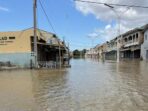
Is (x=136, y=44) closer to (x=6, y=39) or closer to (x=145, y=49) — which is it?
(x=145, y=49)

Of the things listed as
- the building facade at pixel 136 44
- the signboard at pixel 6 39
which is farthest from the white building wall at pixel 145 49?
the signboard at pixel 6 39

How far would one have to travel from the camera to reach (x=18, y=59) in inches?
1426

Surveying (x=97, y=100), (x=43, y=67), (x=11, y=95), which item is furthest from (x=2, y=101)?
(x=43, y=67)

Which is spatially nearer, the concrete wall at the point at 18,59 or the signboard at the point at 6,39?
the concrete wall at the point at 18,59

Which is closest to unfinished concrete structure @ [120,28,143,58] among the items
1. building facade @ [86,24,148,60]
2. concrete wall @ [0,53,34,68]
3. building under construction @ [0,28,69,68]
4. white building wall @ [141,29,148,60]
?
building facade @ [86,24,148,60]

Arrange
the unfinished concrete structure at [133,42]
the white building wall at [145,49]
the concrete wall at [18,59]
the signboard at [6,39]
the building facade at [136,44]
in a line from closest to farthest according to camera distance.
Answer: the concrete wall at [18,59], the signboard at [6,39], the white building wall at [145,49], the building facade at [136,44], the unfinished concrete structure at [133,42]

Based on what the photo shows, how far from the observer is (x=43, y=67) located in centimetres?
3534

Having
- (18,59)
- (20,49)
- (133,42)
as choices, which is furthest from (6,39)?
(133,42)

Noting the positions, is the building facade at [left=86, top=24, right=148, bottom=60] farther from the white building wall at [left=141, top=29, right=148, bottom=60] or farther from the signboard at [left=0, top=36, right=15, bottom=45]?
the signboard at [left=0, top=36, right=15, bottom=45]

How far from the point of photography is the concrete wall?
3560cm

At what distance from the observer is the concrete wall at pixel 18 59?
3560 cm

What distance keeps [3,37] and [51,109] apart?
93.5 feet

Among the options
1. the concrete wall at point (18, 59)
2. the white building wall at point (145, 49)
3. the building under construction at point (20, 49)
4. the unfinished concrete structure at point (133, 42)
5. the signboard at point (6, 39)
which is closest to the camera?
the concrete wall at point (18, 59)

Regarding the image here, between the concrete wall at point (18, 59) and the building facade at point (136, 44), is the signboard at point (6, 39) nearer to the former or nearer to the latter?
the concrete wall at point (18, 59)
